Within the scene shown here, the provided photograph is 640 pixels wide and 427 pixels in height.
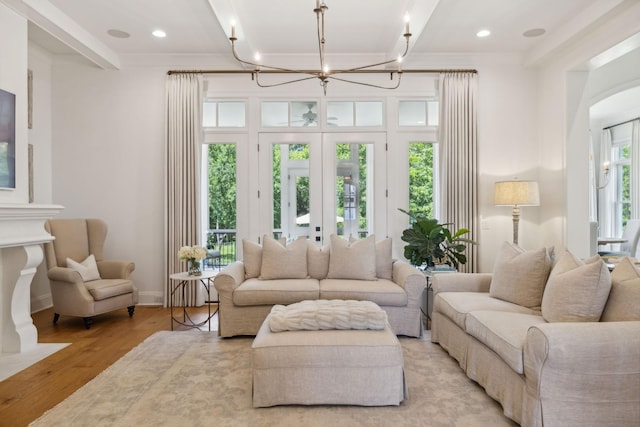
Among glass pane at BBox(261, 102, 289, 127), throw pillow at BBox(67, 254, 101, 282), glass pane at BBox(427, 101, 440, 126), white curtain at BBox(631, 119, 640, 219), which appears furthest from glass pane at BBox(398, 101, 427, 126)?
white curtain at BBox(631, 119, 640, 219)

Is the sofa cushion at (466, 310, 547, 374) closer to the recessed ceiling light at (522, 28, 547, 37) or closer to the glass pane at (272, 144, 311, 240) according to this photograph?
the glass pane at (272, 144, 311, 240)

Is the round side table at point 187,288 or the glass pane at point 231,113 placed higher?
the glass pane at point 231,113

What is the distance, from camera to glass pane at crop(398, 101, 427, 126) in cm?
534

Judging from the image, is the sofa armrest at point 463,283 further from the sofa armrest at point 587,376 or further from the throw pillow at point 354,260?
→ the sofa armrest at point 587,376

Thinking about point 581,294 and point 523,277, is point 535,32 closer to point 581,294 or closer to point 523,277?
point 523,277

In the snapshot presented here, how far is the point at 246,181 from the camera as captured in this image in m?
5.30

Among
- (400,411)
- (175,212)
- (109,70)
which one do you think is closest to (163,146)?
(175,212)

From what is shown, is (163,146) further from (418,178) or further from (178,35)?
(418,178)

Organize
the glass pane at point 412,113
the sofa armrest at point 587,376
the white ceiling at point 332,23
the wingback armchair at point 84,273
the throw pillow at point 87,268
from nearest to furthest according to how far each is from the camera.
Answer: the sofa armrest at point 587,376, the white ceiling at point 332,23, the wingback armchair at point 84,273, the throw pillow at point 87,268, the glass pane at point 412,113

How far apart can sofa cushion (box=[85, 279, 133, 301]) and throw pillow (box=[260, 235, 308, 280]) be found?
1.62 metres

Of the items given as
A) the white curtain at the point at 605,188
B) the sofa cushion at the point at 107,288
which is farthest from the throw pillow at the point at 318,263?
the white curtain at the point at 605,188

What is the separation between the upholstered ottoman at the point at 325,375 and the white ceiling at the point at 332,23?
310 centimetres

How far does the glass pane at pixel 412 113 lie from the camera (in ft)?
17.5

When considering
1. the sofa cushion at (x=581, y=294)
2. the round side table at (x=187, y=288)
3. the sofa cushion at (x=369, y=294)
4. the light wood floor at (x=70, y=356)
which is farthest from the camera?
the round side table at (x=187, y=288)
